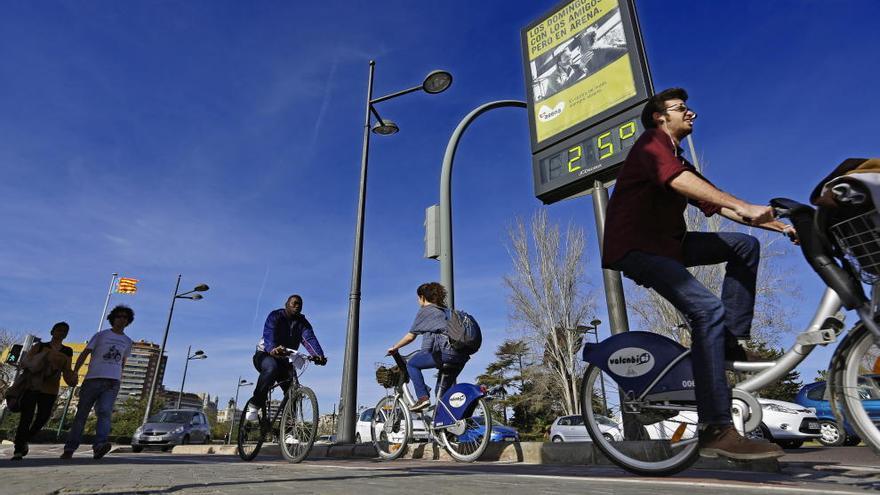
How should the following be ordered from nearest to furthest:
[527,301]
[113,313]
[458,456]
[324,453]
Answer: [458,456] → [113,313] → [324,453] → [527,301]

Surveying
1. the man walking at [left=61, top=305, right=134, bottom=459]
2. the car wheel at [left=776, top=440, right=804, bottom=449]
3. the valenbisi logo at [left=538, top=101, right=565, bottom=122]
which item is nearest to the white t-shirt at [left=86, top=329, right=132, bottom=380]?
the man walking at [left=61, top=305, right=134, bottom=459]

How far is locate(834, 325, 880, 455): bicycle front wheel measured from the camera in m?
1.99

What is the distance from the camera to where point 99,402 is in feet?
18.6

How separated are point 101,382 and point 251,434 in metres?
1.76

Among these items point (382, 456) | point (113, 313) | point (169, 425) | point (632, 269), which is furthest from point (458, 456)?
point (169, 425)

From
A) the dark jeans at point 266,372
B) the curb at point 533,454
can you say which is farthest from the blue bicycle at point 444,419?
the dark jeans at point 266,372

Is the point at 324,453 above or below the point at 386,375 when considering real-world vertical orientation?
below

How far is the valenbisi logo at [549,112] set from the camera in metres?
8.33

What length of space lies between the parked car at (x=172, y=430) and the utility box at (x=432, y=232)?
35.0 ft

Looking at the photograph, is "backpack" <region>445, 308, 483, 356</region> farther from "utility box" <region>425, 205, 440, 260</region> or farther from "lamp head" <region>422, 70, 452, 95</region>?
"lamp head" <region>422, 70, 452, 95</region>

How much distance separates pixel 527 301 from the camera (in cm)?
2614

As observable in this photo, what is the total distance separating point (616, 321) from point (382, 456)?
307cm

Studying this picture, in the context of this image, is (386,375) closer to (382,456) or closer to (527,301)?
(382,456)

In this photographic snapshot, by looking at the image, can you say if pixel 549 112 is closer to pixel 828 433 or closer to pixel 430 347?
pixel 430 347
